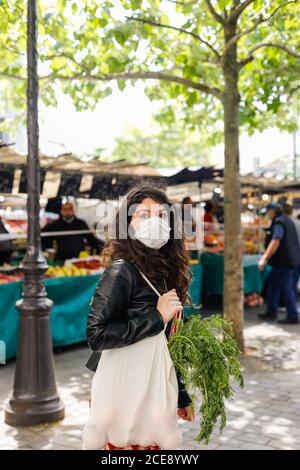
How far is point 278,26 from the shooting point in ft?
25.9

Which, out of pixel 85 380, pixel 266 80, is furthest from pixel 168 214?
pixel 266 80

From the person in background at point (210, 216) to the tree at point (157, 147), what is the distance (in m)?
29.2

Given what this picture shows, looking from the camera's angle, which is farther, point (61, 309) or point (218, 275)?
point (218, 275)

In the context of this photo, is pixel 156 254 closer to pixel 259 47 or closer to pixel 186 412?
pixel 186 412

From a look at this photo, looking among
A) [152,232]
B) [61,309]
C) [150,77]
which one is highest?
[150,77]

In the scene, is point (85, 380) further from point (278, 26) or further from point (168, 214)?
point (278, 26)

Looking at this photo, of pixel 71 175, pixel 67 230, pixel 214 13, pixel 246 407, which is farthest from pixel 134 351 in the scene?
pixel 71 175

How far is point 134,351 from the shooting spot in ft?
8.98

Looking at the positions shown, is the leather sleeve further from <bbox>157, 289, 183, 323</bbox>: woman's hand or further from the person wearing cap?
the person wearing cap

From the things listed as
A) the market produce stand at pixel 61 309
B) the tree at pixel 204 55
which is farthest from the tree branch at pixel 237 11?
the market produce stand at pixel 61 309

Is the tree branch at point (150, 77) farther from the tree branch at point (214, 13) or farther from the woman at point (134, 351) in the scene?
the woman at point (134, 351)

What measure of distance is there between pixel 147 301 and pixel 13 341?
5.04 m

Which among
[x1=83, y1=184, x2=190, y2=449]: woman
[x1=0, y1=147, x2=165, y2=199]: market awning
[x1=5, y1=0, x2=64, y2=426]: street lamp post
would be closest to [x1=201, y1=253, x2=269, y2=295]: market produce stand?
[x1=0, y1=147, x2=165, y2=199]: market awning

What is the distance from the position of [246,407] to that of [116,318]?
353 cm
